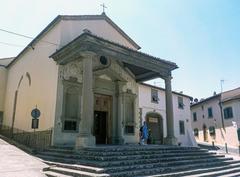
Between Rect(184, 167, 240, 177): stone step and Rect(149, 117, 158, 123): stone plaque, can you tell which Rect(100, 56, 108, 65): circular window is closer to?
Rect(184, 167, 240, 177): stone step

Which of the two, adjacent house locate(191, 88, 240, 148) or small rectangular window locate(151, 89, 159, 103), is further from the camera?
adjacent house locate(191, 88, 240, 148)

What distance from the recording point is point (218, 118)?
1201 inches

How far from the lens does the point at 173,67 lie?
1433 centimetres

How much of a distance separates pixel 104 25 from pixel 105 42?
4479mm

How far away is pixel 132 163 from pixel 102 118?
6.44 meters

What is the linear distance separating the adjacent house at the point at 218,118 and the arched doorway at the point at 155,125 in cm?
920

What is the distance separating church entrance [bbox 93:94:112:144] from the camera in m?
13.9

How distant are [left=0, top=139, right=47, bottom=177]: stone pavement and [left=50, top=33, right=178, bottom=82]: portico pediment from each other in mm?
4833

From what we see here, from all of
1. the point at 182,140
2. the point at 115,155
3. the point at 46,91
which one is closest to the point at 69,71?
the point at 46,91

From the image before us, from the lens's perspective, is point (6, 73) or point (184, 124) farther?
point (184, 124)

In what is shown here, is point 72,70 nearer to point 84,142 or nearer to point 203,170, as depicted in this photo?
point 84,142

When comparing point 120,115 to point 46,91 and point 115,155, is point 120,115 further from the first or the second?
point 115,155

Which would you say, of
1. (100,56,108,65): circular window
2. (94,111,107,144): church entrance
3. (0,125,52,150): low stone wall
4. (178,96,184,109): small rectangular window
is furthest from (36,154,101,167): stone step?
(178,96,184,109): small rectangular window

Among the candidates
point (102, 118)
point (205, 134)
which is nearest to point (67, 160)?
point (102, 118)
